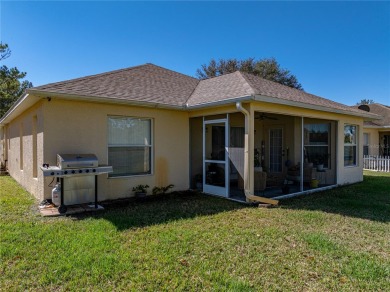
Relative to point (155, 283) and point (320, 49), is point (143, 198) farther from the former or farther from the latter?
point (320, 49)

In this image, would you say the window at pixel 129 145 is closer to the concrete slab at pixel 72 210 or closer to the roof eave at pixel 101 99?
the roof eave at pixel 101 99

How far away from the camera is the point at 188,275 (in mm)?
3443

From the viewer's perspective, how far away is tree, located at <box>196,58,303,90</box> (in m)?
31.1

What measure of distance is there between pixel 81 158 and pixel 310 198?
695 cm

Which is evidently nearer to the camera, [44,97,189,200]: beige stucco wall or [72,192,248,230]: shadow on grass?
[72,192,248,230]: shadow on grass

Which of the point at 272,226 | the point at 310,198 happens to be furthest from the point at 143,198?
the point at 310,198

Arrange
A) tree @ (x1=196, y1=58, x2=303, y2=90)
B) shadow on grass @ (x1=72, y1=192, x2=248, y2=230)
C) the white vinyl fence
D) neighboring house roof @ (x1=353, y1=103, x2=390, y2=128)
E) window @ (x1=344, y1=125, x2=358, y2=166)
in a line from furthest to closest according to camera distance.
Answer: tree @ (x1=196, y1=58, x2=303, y2=90), neighboring house roof @ (x1=353, y1=103, x2=390, y2=128), the white vinyl fence, window @ (x1=344, y1=125, x2=358, y2=166), shadow on grass @ (x1=72, y1=192, x2=248, y2=230)

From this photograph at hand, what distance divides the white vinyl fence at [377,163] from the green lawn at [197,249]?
12.4 metres

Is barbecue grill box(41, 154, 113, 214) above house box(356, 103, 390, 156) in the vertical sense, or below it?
below

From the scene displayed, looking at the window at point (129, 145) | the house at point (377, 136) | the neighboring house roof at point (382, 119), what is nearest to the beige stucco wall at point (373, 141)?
the house at point (377, 136)

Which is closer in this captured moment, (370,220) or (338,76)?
(370,220)

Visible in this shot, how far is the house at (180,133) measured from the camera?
7.14 meters

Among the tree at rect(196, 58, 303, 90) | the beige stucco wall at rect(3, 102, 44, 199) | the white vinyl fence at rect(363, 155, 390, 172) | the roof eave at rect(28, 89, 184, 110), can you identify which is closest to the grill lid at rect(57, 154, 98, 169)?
the beige stucco wall at rect(3, 102, 44, 199)

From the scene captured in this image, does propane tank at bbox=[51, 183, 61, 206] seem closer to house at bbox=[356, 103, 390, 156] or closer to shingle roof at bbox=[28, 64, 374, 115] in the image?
shingle roof at bbox=[28, 64, 374, 115]
